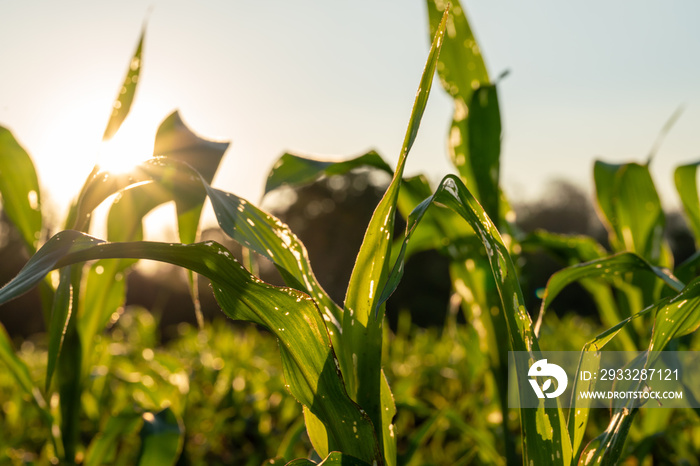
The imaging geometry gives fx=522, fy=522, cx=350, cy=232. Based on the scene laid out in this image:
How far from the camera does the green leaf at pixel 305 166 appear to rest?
75cm

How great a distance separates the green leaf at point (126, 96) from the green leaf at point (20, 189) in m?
0.17

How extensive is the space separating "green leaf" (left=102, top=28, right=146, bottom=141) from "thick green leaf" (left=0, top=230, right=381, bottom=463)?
1.42 feet

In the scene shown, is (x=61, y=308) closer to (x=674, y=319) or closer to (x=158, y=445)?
(x=158, y=445)

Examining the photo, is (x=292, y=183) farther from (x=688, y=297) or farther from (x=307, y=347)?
(x=688, y=297)

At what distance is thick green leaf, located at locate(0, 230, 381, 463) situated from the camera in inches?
15.4

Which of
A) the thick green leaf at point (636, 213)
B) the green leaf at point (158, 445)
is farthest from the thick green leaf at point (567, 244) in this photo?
the green leaf at point (158, 445)

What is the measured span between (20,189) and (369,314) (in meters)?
0.65

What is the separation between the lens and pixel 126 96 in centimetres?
81

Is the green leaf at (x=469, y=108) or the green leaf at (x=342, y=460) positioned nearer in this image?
the green leaf at (x=342, y=460)

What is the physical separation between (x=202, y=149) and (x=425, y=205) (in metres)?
0.33

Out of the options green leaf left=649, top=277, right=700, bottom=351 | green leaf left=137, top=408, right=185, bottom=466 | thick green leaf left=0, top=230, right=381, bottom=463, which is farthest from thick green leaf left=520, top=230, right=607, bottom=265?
green leaf left=137, top=408, right=185, bottom=466

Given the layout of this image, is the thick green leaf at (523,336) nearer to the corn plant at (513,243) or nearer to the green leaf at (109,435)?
the corn plant at (513,243)

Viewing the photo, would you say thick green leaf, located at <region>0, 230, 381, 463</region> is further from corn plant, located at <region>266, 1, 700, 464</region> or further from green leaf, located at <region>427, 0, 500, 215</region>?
green leaf, located at <region>427, 0, 500, 215</region>

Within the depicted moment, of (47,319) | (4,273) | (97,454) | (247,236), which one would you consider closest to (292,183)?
(247,236)
